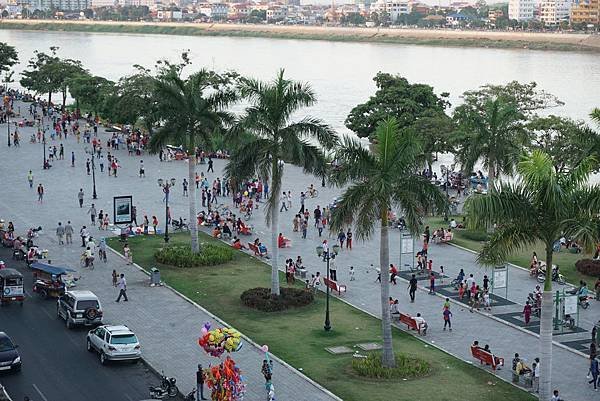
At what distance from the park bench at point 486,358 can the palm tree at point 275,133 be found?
8.76 meters

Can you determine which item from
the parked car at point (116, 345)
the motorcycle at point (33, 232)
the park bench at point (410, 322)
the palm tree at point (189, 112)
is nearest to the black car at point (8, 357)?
the parked car at point (116, 345)

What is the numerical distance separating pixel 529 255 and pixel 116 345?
2168 centimetres

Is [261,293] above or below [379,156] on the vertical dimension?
below

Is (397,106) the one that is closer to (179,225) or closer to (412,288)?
(179,225)

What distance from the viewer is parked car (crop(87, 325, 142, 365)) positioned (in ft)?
98.4

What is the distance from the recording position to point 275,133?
119ft

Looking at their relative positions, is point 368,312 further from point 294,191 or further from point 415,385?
point 294,191

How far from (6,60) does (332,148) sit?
268 feet

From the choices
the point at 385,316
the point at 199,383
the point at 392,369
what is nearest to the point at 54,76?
the point at 385,316

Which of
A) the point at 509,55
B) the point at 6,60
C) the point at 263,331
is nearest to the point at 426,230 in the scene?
the point at 263,331

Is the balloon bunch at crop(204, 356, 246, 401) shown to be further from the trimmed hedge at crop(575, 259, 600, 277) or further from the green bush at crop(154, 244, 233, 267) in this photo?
the trimmed hedge at crop(575, 259, 600, 277)

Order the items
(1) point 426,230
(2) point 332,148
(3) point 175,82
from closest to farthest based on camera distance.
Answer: (2) point 332,148 < (3) point 175,82 < (1) point 426,230

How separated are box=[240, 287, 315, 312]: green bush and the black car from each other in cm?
971

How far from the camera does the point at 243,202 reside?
55.5 meters
